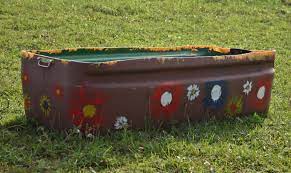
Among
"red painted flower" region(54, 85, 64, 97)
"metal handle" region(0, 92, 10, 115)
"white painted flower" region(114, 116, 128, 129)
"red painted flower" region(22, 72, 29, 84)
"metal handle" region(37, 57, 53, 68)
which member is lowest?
"metal handle" region(0, 92, 10, 115)

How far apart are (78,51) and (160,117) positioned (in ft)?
3.59

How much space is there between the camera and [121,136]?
4.37 meters

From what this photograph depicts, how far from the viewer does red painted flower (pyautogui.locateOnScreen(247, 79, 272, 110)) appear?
526 cm

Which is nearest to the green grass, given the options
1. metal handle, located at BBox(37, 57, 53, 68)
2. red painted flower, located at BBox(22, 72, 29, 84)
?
red painted flower, located at BBox(22, 72, 29, 84)

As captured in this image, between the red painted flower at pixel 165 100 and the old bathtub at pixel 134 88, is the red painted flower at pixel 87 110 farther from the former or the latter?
the red painted flower at pixel 165 100

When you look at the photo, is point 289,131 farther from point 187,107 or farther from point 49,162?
point 49,162

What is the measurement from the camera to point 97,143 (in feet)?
13.7

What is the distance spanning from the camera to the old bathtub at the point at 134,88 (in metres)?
4.21

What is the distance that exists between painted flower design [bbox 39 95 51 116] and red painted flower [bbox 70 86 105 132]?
0.85 feet

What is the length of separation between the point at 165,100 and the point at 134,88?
0.34m

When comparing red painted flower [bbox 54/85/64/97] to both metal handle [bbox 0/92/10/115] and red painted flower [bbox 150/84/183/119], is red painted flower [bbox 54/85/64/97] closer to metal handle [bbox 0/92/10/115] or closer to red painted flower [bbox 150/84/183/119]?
red painted flower [bbox 150/84/183/119]

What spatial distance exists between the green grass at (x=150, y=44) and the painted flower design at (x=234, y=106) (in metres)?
0.09

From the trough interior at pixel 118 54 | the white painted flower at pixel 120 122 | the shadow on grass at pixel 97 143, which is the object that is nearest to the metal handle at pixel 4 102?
the shadow on grass at pixel 97 143

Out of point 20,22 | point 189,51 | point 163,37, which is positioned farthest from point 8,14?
point 189,51
